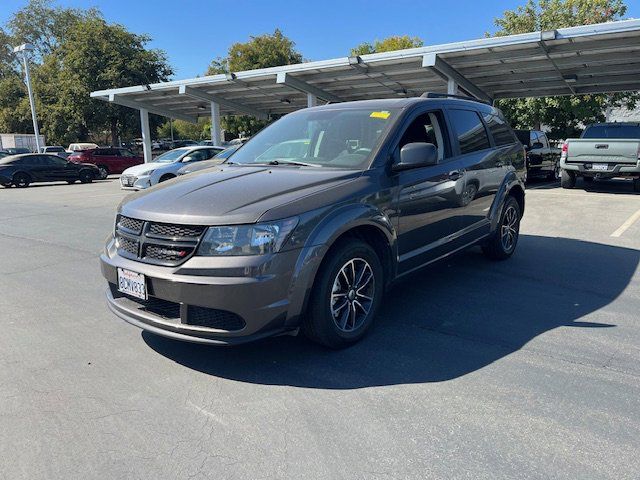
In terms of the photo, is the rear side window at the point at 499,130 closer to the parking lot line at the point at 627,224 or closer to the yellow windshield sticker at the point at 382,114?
the yellow windshield sticker at the point at 382,114

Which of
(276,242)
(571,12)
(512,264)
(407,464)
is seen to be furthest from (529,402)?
(571,12)

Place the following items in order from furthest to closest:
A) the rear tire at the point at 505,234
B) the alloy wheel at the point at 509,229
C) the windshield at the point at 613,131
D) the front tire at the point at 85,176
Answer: the front tire at the point at 85,176 < the windshield at the point at 613,131 < the alloy wheel at the point at 509,229 < the rear tire at the point at 505,234

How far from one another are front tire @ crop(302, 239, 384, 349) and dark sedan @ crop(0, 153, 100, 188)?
2134 cm

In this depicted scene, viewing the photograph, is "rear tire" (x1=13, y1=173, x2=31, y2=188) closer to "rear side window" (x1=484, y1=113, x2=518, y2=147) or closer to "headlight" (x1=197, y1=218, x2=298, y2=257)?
"rear side window" (x1=484, y1=113, x2=518, y2=147)

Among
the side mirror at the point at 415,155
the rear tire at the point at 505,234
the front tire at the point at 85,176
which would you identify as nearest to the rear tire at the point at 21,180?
the front tire at the point at 85,176

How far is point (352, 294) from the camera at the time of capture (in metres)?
3.73

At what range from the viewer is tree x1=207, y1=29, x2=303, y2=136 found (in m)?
48.3

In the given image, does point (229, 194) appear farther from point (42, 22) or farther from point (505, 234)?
point (42, 22)

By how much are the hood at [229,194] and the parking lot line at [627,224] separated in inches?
241

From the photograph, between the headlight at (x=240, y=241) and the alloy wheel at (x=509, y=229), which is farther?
the alloy wheel at (x=509, y=229)

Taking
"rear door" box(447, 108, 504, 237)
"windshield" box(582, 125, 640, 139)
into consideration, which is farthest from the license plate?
"windshield" box(582, 125, 640, 139)

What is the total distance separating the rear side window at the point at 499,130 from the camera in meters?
5.82

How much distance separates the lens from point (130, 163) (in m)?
28.9

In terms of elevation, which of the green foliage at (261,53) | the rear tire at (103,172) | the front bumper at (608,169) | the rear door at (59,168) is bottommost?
the rear tire at (103,172)
